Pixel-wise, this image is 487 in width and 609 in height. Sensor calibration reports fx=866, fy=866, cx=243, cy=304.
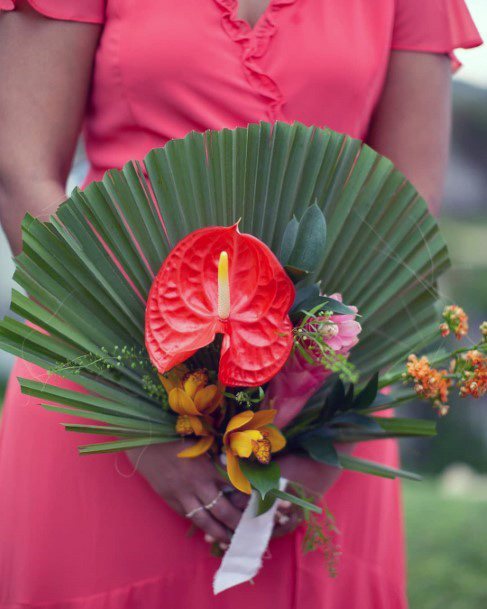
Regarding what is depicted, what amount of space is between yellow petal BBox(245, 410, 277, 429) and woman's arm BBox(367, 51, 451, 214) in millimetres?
528

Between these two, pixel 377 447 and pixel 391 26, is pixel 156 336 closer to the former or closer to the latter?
pixel 377 447

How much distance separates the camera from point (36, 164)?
4.18 feet

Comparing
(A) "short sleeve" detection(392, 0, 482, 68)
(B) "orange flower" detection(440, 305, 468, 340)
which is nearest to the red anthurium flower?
(B) "orange flower" detection(440, 305, 468, 340)

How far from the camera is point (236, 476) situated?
1.10m

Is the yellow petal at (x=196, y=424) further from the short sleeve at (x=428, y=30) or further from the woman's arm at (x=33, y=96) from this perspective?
the short sleeve at (x=428, y=30)

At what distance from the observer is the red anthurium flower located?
3.38 feet

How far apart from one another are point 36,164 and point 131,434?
0.44 m

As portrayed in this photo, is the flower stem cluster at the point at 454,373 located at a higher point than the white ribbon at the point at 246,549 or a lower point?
higher

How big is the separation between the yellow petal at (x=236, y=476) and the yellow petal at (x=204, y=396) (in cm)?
7

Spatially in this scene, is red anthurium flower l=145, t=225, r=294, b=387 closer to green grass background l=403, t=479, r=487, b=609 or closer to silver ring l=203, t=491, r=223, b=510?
silver ring l=203, t=491, r=223, b=510

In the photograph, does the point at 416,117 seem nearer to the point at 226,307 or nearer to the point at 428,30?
the point at 428,30

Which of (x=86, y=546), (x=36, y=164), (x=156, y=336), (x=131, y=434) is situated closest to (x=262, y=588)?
(x=86, y=546)

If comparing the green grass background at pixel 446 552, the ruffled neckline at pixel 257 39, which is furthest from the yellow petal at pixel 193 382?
the green grass background at pixel 446 552

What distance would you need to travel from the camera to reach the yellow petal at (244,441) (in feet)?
3.49
